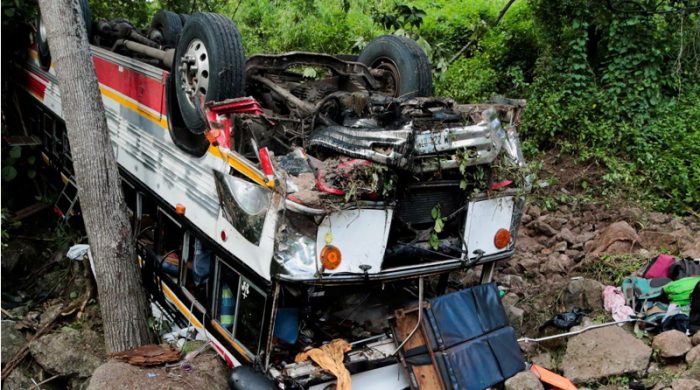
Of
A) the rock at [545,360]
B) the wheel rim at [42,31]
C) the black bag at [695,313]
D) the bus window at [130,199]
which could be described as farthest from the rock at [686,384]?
the wheel rim at [42,31]

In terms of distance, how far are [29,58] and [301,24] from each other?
18.7ft

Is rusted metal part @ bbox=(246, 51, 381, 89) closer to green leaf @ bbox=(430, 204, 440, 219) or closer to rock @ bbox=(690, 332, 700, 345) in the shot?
green leaf @ bbox=(430, 204, 440, 219)

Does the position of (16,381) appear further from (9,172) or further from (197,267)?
(9,172)

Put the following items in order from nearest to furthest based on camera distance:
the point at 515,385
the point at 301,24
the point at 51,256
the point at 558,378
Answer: the point at 515,385
the point at 558,378
the point at 51,256
the point at 301,24

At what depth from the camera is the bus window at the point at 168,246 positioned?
16.9 feet

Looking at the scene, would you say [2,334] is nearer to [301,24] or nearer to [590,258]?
[590,258]

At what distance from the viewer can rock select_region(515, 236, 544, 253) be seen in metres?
6.70

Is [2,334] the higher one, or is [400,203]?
[400,203]

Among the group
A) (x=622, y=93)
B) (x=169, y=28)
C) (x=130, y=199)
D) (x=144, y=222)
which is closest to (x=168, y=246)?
(x=144, y=222)

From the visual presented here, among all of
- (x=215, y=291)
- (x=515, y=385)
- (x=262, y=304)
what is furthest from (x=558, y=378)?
(x=215, y=291)

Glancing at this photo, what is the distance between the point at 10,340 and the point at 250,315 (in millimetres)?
3470

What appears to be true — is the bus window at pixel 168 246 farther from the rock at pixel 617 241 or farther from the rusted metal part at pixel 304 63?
the rock at pixel 617 241

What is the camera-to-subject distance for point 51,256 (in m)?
7.89

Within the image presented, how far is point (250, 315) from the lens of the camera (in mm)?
4055
